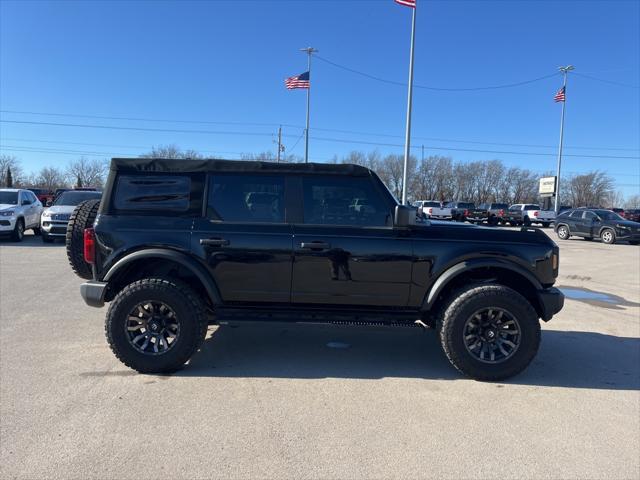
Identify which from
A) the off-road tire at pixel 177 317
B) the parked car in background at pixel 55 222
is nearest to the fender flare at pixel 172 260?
the off-road tire at pixel 177 317

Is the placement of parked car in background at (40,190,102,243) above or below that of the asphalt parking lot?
above

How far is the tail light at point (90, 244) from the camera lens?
4.11 meters

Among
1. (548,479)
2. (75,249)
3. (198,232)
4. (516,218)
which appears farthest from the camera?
(516,218)

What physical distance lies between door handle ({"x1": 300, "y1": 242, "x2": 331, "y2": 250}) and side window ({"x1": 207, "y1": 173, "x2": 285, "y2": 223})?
0.35 metres

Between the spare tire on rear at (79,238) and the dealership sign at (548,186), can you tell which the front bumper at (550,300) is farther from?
the dealership sign at (548,186)

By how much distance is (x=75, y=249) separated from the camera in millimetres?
4363

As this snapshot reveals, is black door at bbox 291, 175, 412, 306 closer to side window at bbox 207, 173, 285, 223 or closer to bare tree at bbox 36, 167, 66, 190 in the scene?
side window at bbox 207, 173, 285, 223

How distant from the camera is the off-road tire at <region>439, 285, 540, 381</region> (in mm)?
3988

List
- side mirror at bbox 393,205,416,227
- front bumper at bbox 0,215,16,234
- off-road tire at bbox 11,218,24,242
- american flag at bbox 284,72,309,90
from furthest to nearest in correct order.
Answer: american flag at bbox 284,72,309,90 < off-road tire at bbox 11,218,24,242 < front bumper at bbox 0,215,16,234 < side mirror at bbox 393,205,416,227

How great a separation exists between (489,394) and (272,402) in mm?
1868

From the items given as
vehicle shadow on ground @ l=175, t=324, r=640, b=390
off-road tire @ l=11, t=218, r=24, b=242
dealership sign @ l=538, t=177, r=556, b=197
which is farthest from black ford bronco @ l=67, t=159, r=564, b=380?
dealership sign @ l=538, t=177, r=556, b=197

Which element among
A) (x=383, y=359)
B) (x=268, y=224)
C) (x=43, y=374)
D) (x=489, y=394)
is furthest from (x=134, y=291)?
(x=489, y=394)

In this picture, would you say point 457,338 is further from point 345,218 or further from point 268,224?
point 268,224

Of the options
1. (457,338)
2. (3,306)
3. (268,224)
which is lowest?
(3,306)
